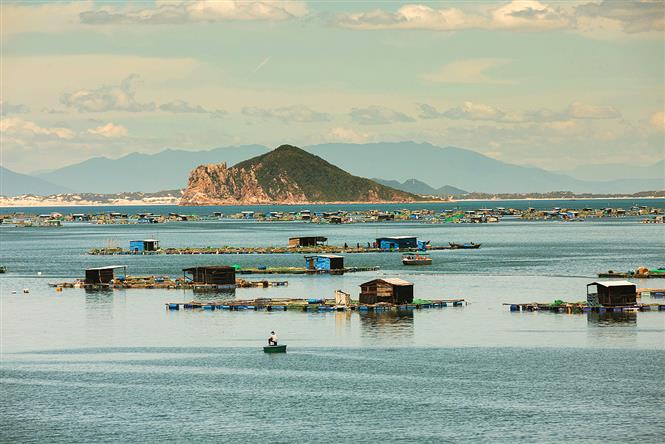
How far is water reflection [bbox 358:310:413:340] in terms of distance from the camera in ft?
306

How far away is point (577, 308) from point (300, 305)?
27718 mm

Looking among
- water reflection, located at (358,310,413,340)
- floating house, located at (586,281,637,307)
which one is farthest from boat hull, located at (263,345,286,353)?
floating house, located at (586,281,637,307)

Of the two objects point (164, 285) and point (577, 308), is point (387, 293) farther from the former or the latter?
point (164, 285)

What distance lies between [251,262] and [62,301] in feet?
195

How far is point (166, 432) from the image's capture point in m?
60.9

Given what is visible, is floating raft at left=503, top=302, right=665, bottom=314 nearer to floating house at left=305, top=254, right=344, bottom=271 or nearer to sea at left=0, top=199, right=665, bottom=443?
sea at left=0, top=199, right=665, bottom=443

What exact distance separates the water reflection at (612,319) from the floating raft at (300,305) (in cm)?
1546

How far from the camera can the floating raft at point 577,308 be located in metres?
105

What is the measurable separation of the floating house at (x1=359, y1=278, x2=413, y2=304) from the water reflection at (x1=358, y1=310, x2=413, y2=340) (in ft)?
5.57

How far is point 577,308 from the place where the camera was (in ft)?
343

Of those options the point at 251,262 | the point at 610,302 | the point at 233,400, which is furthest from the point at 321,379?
the point at 251,262

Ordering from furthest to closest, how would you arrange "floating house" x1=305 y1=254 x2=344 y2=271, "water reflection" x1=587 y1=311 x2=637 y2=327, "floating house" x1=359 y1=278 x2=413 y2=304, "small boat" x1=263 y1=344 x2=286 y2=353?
"floating house" x1=305 y1=254 x2=344 y2=271 → "floating house" x1=359 y1=278 x2=413 y2=304 → "water reflection" x1=587 y1=311 x2=637 y2=327 → "small boat" x1=263 y1=344 x2=286 y2=353

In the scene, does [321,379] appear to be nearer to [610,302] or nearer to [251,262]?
[610,302]

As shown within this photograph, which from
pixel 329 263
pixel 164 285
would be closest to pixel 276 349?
pixel 164 285
